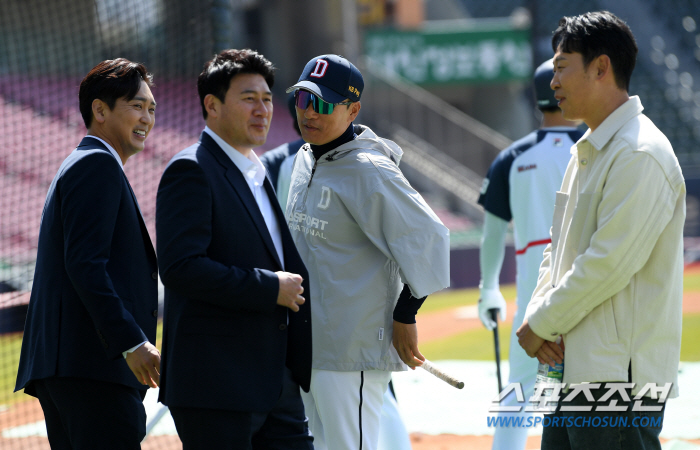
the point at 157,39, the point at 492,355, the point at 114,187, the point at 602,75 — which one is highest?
the point at 602,75

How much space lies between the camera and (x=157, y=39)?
60.3 feet

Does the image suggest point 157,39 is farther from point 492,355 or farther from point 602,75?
point 602,75

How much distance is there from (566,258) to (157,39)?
1733cm

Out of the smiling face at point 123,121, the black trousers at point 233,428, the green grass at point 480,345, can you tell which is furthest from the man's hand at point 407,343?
the green grass at point 480,345

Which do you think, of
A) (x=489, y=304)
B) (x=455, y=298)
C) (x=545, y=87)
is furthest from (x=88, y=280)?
(x=455, y=298)

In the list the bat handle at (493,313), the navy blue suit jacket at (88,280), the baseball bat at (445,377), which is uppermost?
the navy blue suit jacket at (88,280)

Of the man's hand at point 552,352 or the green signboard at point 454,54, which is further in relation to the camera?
the green signboard at point 454,54

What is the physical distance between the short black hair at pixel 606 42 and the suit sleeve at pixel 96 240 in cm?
166

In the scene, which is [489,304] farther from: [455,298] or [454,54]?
[454,54]

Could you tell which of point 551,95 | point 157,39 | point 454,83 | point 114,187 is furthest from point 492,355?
point 454,83

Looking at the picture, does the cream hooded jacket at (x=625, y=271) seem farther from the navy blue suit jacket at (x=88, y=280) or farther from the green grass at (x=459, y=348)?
the green grass at (x=459, y=348)

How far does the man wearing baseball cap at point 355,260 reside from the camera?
2.97m

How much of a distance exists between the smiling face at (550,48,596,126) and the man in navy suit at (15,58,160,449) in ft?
5.22

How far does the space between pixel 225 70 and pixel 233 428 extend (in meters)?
1.22
